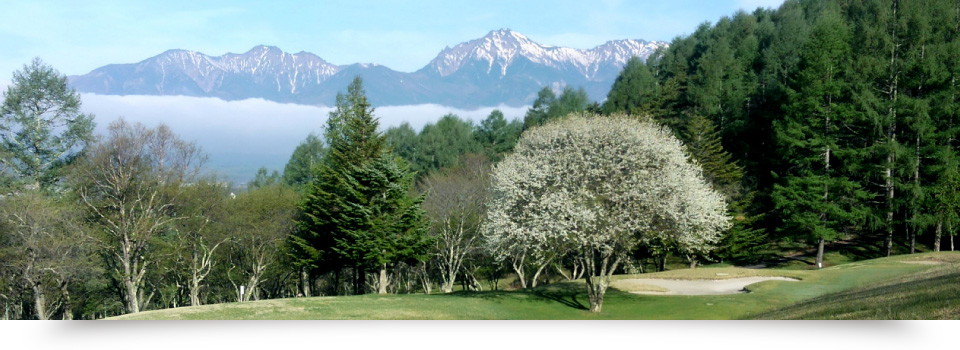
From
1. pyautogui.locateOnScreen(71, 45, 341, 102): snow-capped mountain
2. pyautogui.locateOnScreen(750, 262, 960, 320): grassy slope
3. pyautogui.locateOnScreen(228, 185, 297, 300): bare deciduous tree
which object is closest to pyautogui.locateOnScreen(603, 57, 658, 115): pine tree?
pyautogui.locateOnScreen(228, 185, 297, 300): bare deciduous tree

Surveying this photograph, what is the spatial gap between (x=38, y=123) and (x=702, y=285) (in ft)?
79.9

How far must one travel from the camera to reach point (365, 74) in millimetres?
22297

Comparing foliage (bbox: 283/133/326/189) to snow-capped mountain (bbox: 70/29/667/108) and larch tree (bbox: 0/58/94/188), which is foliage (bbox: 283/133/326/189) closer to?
snow-capped mountain (bbox: 70/29/667/108)

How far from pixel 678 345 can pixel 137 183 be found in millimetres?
23213

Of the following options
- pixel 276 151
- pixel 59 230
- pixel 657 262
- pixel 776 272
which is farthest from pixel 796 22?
pixel 59 230

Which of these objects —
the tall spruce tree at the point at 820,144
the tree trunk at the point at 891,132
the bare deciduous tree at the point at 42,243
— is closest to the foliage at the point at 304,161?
the bare deciduous tree at the point at 42,243

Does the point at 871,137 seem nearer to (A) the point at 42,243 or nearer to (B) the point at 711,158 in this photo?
(B) the point at 711,158

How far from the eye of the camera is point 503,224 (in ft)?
63.3

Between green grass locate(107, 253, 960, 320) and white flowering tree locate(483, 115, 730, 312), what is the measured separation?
179cm

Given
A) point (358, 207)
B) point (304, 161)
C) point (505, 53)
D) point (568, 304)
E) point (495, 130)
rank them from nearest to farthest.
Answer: point (505, 53) → point (568, 304) → point (358, 207) → point (304, 161) → point (495, 130)

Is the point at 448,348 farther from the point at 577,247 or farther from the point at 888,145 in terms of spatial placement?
the point at 888,145

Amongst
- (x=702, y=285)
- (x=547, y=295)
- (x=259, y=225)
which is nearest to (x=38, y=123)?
(x=547, y=295)

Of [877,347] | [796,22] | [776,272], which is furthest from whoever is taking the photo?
[796,22]

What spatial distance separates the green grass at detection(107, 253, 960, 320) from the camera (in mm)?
15328
